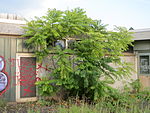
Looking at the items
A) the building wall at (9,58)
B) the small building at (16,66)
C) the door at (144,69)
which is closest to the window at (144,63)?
the door at (144,69)

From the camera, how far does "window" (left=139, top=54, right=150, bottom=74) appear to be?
1056cm

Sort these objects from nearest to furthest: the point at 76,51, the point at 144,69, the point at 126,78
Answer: the point at 76,51 < the point at 126,78 < the point at 144,69

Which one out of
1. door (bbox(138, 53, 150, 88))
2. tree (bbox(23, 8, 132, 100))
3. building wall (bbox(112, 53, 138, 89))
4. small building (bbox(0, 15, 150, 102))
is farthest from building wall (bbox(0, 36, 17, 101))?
door (bbox(138, 53, 150, 88))

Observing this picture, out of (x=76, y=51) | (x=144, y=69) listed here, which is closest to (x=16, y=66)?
(x=76, y=51)

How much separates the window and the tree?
335 cm

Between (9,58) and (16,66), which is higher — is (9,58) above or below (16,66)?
above

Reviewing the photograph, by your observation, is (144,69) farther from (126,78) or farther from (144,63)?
(126,78)

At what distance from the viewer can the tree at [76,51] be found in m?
7.04

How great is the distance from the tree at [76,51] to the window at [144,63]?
3.35 meters

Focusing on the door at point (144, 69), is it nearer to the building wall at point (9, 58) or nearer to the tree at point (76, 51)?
the tree at point (76, 51)

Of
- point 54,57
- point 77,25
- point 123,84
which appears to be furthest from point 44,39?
point 123,84

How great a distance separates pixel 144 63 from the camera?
35.2 feet

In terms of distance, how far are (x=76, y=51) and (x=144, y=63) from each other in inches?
185

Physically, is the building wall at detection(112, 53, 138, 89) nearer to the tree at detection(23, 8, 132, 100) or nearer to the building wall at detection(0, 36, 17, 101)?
the tree at detection(23, 8, 132, 100)
